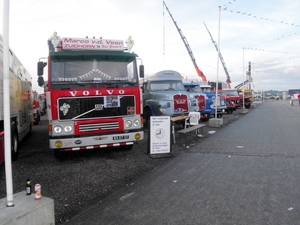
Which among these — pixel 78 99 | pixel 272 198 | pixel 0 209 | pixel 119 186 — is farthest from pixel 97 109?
pixel 272 198

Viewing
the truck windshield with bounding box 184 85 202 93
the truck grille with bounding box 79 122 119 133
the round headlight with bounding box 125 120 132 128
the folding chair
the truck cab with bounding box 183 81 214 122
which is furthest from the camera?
the truck windshield with bounding box 184 85 202 93

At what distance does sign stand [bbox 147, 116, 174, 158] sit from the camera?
25.7 feet

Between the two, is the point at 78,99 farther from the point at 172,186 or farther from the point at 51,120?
the point at 172,186

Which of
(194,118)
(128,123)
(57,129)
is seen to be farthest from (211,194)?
(194,118)

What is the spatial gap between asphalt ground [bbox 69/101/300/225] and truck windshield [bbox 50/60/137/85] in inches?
102

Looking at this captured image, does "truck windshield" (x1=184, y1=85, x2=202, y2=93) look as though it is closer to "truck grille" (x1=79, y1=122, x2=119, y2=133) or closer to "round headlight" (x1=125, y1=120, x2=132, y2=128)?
"round headlight" (x1=125, y1=120, x2=132, y2=128)

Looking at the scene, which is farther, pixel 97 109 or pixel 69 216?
pixel 97 109

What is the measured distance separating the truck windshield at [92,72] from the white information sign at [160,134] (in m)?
1.34

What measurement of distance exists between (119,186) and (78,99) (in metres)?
2.51

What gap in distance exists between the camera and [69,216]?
13.5 ft

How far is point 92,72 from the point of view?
7.14 meters

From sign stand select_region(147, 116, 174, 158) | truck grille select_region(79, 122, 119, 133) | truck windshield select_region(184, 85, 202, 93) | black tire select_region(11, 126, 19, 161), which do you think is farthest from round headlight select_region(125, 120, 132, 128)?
truck windshield select_region(184, 85, 202, 93)

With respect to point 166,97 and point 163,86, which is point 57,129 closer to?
point 166,97

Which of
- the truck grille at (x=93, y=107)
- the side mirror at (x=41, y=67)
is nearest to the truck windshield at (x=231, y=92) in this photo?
the truck grille at (x=93, y=107)
